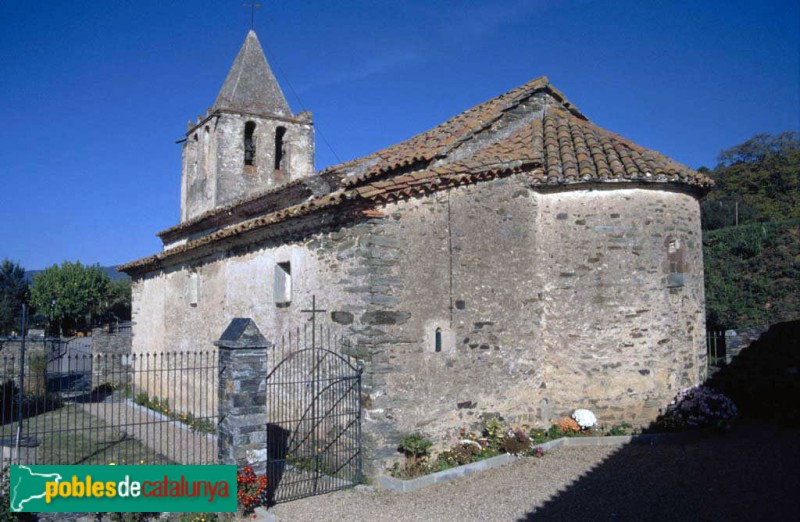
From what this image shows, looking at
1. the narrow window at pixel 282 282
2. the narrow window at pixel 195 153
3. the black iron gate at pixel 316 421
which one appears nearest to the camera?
the black iron gate at pixel 316 421

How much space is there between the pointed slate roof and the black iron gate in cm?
1173

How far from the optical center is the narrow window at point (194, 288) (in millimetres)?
14734

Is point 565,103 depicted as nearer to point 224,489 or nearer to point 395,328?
point 395,328

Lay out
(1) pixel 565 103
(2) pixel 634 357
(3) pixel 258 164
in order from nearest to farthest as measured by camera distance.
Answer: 1. (2) pixel 634 357
2. (1) pixel 565 103
3. (3) pixel 258 164

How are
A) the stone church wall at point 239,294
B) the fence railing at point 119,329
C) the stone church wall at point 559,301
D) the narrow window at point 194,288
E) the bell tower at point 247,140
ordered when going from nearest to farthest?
the stone church wall at point 239,294, the stone church wall at point 559,301, the narrow window at point 194,288, the bell tower at point 247,140, the fence railing at point 119,329

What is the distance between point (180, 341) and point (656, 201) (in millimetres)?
12220

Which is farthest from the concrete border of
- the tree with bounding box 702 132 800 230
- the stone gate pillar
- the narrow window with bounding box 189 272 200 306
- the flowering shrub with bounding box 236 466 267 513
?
the tree with bounding box 702 132 800 230

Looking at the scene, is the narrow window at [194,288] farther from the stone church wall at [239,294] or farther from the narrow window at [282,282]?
the narrow window at [282,282]

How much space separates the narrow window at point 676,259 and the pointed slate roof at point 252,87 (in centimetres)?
1381

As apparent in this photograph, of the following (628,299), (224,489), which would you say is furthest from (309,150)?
(224,489)

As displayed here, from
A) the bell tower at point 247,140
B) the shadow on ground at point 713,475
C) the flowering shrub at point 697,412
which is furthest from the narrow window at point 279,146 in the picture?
the shadow on ground at point 713,475

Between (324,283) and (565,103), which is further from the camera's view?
(565,103)

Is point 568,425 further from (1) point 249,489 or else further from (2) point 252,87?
(2) point 252,87

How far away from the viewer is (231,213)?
610 inches
